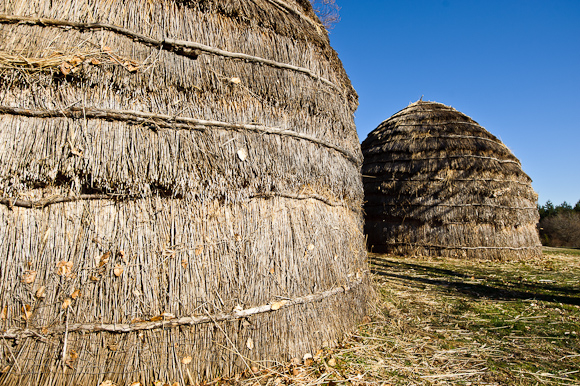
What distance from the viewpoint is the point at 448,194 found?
960cm

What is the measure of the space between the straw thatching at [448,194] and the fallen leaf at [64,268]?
25.9 ft

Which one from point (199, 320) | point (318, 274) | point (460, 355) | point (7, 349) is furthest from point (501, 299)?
point (7, 349)

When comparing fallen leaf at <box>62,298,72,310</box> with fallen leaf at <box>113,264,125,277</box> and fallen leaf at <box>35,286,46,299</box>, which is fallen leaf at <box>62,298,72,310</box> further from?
fallen leaf at <box>113,264,125,277</box>

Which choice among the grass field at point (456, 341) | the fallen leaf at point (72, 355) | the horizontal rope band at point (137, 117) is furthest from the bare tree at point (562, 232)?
the fallen leaf at point (72, 355)

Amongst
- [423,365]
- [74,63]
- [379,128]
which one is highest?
[379,128]

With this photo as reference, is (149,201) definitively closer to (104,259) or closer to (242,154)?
(104,259)

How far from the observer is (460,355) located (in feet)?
10.3

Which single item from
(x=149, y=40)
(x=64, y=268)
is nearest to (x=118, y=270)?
(x=64, y=268)

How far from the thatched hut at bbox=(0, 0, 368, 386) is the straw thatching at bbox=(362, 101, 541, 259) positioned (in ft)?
22.2

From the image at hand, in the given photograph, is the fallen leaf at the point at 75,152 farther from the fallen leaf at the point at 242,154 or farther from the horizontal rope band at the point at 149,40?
the fallen leaf at the point at 242,154

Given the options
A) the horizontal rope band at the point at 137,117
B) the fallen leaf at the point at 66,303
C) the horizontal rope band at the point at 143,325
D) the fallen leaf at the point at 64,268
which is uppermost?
the horizontal rope band at the point at 137,117

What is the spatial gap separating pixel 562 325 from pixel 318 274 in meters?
3.23

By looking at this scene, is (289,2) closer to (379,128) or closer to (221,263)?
(221,263)

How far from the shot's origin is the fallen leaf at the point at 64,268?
7.80 ft
